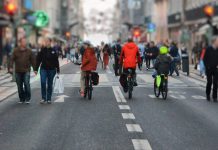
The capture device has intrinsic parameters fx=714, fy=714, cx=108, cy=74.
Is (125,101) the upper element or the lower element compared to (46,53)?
lower

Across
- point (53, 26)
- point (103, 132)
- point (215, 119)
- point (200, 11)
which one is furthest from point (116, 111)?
point (53, 26)

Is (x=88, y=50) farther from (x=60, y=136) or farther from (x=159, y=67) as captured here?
(x=60, y=136)

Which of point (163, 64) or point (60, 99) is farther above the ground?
point (163, 64)

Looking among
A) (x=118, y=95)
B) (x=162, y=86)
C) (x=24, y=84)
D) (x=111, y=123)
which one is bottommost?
(x=118, y=95)

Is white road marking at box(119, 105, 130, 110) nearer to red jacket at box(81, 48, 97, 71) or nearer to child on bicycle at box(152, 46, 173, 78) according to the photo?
red jacket at box(81, 48, 97, 71)

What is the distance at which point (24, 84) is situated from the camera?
17891 mm

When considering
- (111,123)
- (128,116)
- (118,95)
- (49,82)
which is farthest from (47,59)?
(111,123)

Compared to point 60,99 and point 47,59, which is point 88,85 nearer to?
point 60,99

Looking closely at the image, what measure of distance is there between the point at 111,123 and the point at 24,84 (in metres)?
5.34

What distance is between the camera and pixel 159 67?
1980 centimetres

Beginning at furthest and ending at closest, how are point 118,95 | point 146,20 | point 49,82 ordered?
point 146,20
point 118,95
point 49,82

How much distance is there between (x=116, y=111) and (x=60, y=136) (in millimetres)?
4420

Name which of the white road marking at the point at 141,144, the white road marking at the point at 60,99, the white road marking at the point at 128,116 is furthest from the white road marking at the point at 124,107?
the white road marking at the point at 141,144

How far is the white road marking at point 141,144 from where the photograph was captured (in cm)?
982
